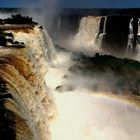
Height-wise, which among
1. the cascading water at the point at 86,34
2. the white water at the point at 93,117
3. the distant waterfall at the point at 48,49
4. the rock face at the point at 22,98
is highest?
the cascading water at the point at 86,34

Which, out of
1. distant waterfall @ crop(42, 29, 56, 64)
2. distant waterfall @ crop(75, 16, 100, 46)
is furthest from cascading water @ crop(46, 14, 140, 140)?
distant waterfall @ crop(75, 16, 100, 46)

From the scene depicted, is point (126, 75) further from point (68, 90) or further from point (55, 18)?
point (55, 18)

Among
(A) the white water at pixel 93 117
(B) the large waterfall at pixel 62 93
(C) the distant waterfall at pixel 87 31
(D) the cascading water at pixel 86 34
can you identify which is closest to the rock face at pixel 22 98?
(B) the large waterfall at pixel 62 93

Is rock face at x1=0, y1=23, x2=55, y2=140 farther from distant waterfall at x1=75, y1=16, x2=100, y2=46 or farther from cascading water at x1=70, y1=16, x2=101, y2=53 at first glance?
distant waterfall at x1=75, y1=16, x2=100, y2=46

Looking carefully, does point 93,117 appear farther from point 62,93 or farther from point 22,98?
point 22,98

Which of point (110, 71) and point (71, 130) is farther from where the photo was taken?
point (110, 71)

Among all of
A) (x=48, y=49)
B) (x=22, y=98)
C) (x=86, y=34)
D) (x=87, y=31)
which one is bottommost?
(x=22, y=98)

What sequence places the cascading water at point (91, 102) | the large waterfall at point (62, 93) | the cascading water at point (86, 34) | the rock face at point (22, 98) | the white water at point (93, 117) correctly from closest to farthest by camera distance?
the rock face at point (22, 98) < the large waterfall at point (62, 93) < the white water at point (93, 117) < the cascading water at point (91, 102) < the cascading water at point (86, 34)

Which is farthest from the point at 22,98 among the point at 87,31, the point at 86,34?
the point at 87,31

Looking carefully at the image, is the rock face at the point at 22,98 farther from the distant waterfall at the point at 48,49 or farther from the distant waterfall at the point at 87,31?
the distant waterfall at the point at 87,31

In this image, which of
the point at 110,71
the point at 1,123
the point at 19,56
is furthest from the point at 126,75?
the point at 1,123

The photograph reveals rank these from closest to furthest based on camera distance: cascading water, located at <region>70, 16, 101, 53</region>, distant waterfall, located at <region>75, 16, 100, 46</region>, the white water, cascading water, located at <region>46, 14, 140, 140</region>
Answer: the white water → cascading water, located at <region>46, 14, 140, 140</region> → cascading water, located at <region>70, 16, 101, 53</region> → distant waterfall, located at <region>75, 16, 100, 46</region>
